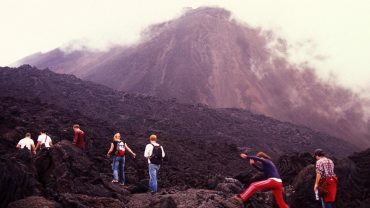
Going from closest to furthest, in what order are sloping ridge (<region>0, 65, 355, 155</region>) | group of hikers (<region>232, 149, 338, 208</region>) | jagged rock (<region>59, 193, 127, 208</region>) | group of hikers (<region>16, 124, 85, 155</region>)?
jagged rock (<region>59, 193, 127, 208</region>) → group of hikers (<region>232, 149, 338, 208</region>) → group of hikers (<region>16, 124, 85, 155</region>) → sloping ridge (<region>0, 65, 355, 155</region>)

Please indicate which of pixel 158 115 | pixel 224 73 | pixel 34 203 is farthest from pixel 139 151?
pixel 224 73

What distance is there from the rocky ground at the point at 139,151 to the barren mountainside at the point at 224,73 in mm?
11012

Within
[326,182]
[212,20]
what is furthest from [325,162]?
[212,20]

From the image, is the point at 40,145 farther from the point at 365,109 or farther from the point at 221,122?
the point at 365,109

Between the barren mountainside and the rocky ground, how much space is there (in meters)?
11.0

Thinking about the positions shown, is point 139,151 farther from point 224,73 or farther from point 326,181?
point 224,73

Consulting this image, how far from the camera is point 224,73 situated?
67.9 meters

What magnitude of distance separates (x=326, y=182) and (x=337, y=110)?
61.1 m

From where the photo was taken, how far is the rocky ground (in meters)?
10.1

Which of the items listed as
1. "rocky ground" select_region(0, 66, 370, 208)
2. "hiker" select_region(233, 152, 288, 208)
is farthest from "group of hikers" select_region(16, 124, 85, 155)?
"hiker" select_region(233, 152, 288, 208)

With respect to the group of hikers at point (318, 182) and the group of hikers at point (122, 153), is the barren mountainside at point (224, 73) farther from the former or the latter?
the group of hikers at point (318, 182)

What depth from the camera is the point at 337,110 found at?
66.2 metres

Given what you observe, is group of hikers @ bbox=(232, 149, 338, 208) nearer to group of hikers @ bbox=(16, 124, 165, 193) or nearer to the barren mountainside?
group of hikers @ bbox=(16, 124, 165, 193)

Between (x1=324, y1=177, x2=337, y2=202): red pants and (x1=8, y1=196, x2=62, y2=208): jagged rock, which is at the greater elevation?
(x1=8, y1=196, x2=62, y2=208): jagged rock
